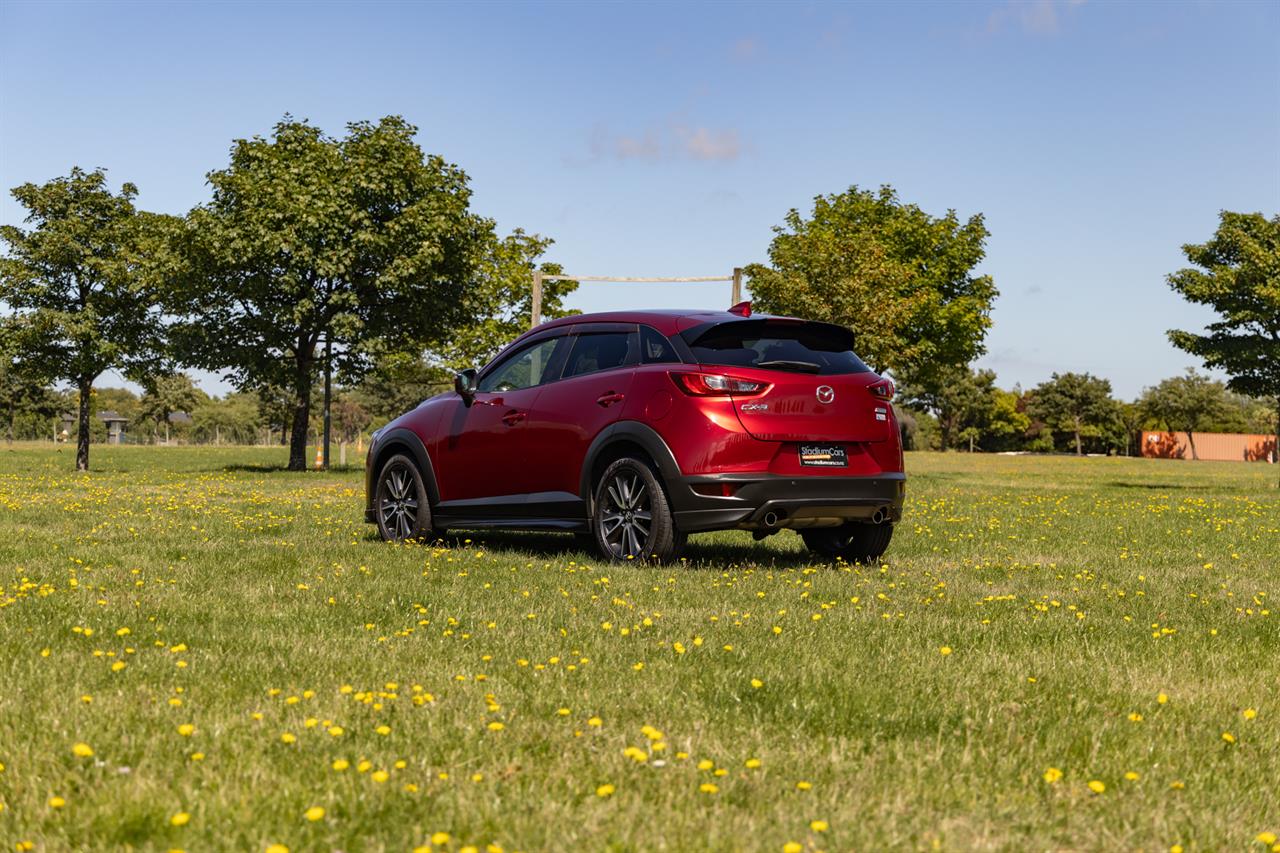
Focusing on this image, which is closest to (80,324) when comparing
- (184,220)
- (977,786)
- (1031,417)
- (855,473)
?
(184,220)

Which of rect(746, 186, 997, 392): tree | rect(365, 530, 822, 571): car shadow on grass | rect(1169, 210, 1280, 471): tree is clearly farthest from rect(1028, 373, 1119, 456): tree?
rect(365, 530, 822, 571): car shadow on grass

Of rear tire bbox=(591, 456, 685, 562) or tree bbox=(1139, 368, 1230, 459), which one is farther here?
tree bbox=(1139, 368, 1230, 459)

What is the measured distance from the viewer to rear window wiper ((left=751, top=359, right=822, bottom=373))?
8656 millimetres

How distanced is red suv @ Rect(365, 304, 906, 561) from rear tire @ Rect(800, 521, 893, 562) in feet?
Result: 0.06

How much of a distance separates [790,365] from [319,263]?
2333 centimetres

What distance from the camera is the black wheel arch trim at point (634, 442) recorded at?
28.0 feet

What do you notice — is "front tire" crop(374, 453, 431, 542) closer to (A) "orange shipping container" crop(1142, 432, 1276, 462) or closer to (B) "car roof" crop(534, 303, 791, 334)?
(B) "car roof" crop(534, 303, 791, 334)

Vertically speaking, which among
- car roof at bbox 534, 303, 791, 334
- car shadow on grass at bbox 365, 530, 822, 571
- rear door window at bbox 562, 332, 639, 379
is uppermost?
car roof at bbox 534, 303, 791, 334

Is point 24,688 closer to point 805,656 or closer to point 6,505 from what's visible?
point 805,656

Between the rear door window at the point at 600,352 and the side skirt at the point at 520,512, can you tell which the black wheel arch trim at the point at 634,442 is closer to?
the side skirt at the point at 520,512

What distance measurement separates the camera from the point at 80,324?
3291 cm

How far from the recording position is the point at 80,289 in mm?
34438

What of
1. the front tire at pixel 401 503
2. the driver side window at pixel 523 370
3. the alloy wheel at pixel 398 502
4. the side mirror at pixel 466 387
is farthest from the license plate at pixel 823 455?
the alloy wheel at pixel 398 502

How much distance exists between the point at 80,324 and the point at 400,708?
32414mm
